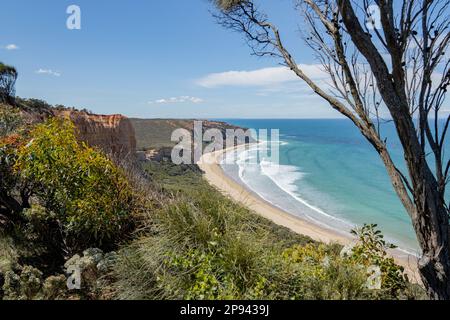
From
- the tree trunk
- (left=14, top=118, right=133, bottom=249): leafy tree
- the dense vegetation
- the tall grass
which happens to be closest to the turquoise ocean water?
the tree trunk

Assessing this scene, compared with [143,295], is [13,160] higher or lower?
higher

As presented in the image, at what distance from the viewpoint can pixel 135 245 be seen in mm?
3801

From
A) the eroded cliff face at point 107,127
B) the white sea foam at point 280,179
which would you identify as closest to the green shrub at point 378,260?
the eroded cliff face at point 107,127

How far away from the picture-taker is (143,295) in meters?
2.94

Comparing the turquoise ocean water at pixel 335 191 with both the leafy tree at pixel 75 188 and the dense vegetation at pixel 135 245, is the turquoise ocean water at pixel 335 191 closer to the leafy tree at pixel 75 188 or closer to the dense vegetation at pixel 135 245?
the dense vegetation at pixel 135 245

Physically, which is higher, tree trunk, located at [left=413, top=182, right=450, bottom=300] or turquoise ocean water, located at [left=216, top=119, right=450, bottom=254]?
tree trunk, located at [left=413, top=182, right=450, bottom=300]

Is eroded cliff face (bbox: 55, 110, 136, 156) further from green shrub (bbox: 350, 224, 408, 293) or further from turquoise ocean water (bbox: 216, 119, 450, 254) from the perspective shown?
green shrub (bbox: 350, 224, 408, 293)

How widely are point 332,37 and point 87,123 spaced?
47.8 ft

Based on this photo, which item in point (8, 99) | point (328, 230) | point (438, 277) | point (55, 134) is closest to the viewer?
point (438, 277)

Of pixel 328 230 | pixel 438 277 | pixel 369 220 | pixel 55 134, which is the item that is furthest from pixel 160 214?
pixel 369 220

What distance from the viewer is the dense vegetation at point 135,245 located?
2.90 m

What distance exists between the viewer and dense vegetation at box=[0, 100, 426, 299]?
9.52ft

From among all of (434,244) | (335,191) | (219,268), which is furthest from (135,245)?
(335,191)
